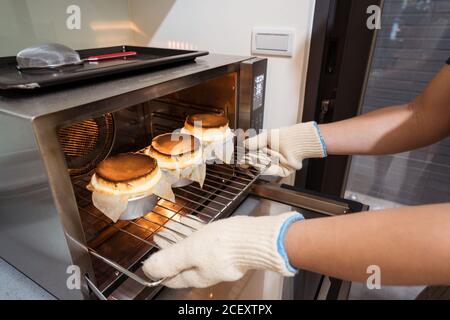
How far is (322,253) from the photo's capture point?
0.43m

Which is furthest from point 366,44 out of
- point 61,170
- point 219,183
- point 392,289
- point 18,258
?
point 392,289

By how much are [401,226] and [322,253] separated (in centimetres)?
12

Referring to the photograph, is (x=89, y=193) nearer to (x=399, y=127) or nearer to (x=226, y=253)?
(x=226, y=253)

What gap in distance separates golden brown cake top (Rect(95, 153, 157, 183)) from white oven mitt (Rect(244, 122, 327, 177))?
1.00 feet

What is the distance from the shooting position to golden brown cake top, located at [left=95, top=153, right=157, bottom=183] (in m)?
0.59

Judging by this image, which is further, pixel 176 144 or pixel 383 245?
pixel 176 144

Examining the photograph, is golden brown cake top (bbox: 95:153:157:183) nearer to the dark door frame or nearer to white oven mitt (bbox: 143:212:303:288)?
white oven mitt (bbox: 143:212:303:288)

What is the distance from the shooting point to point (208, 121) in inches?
32.0

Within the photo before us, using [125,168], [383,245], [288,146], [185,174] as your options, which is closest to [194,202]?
[185,174]

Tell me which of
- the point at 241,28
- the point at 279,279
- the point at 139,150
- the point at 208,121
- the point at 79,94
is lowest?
the point at 279,279

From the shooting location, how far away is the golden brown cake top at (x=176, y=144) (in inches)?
28.3

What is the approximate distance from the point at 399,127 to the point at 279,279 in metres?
0.57

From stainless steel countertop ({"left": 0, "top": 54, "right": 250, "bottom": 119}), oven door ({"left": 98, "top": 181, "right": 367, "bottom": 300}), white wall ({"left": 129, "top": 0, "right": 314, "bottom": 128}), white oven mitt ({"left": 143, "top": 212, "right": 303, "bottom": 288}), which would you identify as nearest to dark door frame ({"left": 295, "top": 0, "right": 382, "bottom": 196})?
white wall ({"left": 129, "top": 0, "right": 314, "bottom": 128})
